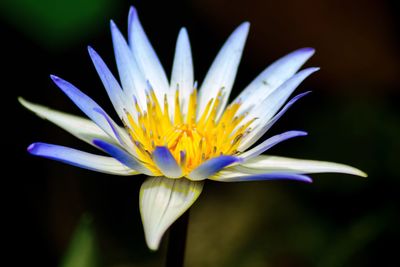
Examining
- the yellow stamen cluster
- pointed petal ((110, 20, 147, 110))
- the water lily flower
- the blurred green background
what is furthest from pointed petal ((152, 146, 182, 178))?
the blurred green background

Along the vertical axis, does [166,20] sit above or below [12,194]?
above

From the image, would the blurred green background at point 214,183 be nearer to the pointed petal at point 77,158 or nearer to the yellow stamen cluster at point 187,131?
the yellow stamen cluster at point 187,131

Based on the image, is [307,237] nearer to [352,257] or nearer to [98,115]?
[352,257]

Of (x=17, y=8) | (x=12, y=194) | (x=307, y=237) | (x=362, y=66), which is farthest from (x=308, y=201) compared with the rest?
(x=17, y=8)

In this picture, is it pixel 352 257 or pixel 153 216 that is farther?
pixel 352 257

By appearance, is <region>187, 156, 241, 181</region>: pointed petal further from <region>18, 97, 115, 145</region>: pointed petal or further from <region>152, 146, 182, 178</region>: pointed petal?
<region>18, 97, 115, 145</region>: pointed petal

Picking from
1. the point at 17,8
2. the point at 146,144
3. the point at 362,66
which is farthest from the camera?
the point at 362,66

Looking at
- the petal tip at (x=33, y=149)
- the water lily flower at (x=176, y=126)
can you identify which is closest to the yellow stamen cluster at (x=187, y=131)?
the water lily flower at (x=176, y=126)
